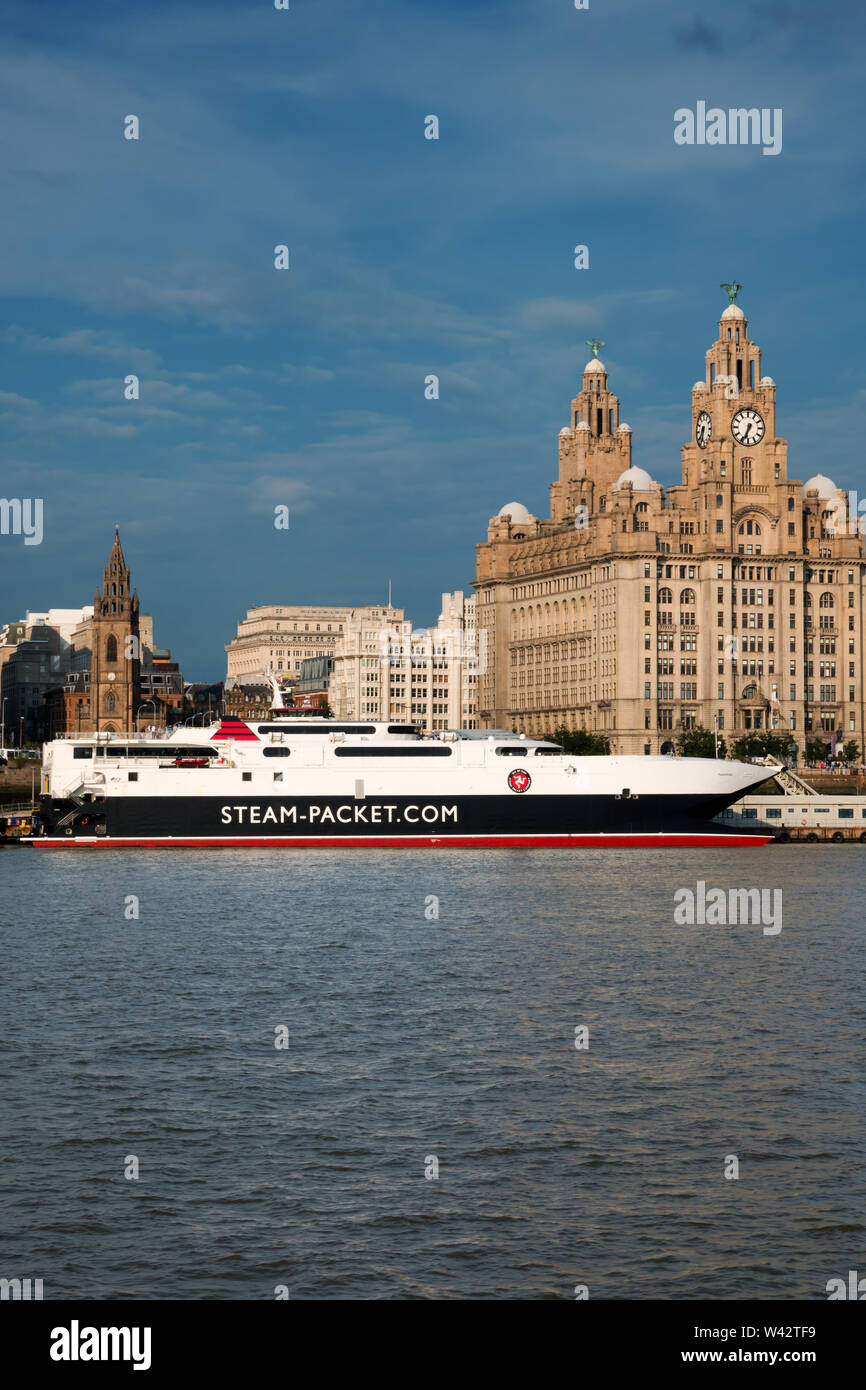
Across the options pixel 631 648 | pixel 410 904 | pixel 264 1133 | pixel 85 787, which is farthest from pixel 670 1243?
pixel 631 648

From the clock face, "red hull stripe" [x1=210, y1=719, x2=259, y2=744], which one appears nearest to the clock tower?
the clock face

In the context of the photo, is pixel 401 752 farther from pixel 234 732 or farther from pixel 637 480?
pixel 637 480

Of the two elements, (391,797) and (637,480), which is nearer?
(391,797)

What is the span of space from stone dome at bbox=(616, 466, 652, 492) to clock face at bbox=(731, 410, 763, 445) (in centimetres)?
1177

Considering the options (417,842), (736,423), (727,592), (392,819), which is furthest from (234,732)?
(736,423)

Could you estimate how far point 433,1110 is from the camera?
2702cm

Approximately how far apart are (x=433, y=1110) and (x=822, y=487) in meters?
173

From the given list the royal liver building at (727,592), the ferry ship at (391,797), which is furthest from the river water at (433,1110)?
the royal liver building at (727,592)

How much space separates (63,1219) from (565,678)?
171 m

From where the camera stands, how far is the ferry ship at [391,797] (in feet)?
313

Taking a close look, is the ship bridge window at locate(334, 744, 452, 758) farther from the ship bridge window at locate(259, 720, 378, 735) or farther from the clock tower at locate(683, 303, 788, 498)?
the clock tower at locate(683, 303, 788, 498)

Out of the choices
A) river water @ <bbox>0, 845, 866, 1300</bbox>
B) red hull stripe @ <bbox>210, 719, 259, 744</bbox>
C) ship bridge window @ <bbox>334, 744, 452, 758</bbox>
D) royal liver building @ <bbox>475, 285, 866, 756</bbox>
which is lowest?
river water @ <bbox>0, 845, 866, 1300</bbox>

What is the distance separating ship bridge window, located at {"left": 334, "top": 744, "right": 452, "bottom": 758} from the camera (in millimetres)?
95562

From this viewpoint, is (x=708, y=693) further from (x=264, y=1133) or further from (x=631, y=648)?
(x=264, y=1133)
